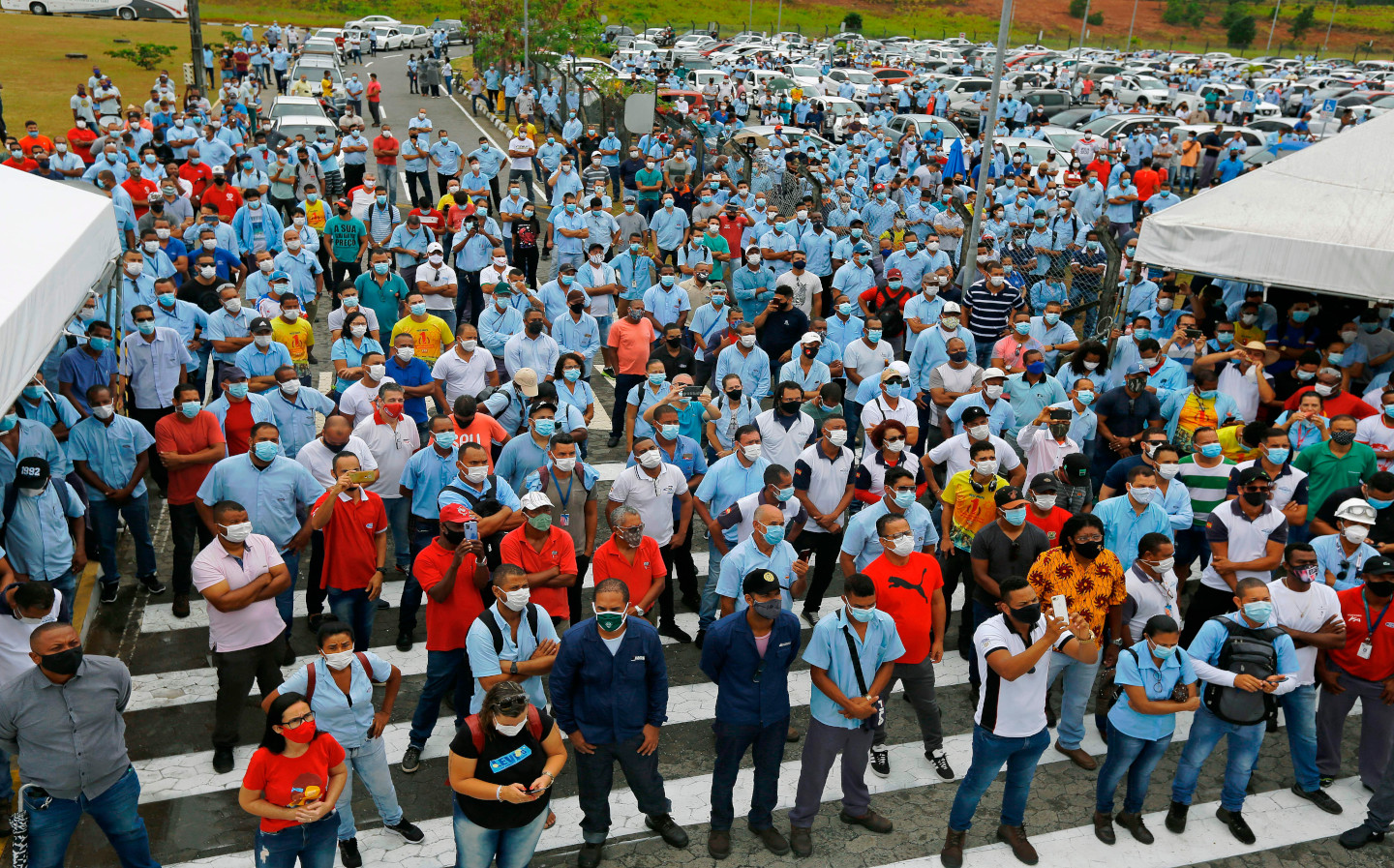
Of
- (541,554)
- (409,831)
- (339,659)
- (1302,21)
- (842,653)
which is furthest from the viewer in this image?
(1302,21)

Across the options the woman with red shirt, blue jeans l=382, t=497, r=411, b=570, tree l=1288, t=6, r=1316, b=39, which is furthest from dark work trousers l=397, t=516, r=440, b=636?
tree l=1288, t=6, r=1316, b=39

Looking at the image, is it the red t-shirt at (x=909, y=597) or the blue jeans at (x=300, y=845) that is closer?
the blue jeans at (x=300, y=845)

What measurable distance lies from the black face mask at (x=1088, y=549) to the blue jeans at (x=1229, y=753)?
3.59 feet

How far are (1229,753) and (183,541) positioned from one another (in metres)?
7.83

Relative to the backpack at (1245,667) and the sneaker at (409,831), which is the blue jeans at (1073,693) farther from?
the sneaker at (409,831)

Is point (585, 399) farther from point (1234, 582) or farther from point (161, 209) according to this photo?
point (161, 209)

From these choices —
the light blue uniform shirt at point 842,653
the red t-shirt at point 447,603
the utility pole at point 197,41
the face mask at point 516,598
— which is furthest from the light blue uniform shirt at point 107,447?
the utility pole at point 197,41

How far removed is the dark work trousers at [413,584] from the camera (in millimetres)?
8289

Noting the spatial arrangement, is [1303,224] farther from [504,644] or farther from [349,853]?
[349,853]

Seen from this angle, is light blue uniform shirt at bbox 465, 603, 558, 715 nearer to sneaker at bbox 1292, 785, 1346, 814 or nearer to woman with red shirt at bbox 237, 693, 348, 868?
woman with red shirt at bbox 237, 693, 348, 868

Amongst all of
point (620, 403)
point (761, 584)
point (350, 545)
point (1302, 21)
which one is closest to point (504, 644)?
point (761, 584)

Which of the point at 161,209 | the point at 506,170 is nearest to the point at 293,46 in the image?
the point at 506,170

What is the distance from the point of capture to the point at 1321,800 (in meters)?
7.16

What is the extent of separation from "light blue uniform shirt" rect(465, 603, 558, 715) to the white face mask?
70 cm
